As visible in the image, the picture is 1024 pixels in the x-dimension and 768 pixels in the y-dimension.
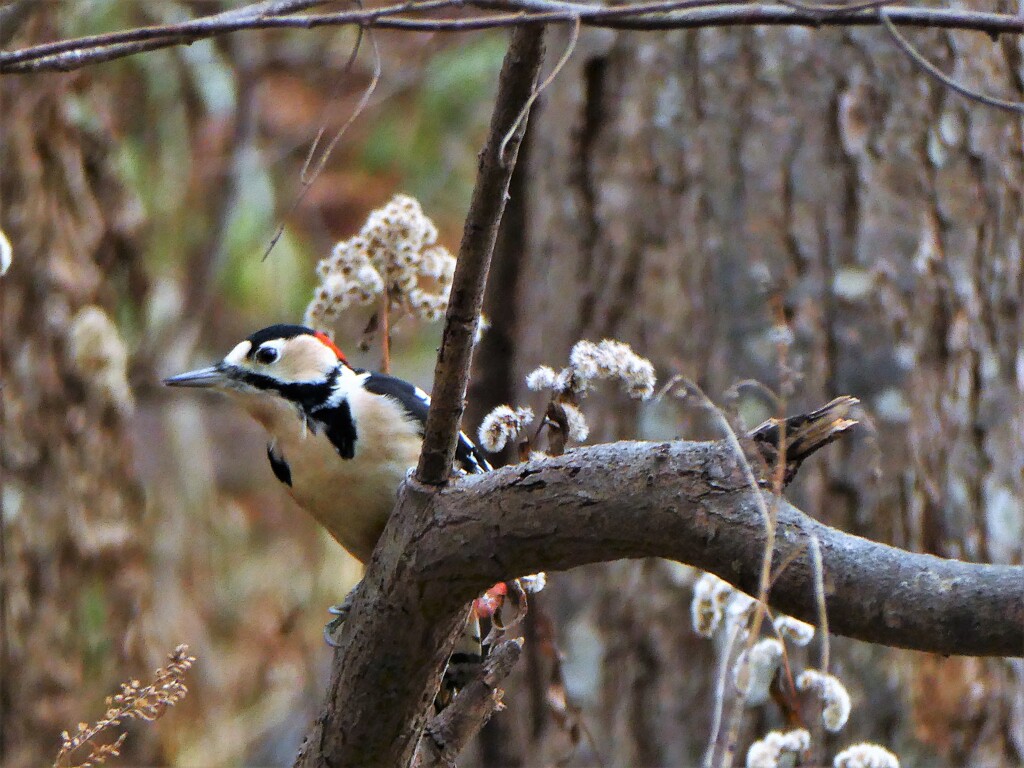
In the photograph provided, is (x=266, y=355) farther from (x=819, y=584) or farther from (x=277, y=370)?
(x=819, y=584)

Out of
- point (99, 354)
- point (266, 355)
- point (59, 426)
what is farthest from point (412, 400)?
point (59, 426)

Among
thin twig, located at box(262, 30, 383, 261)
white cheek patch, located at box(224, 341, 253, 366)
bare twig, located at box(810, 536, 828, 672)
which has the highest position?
thin twig, located at box(262, 30, 383, 261)

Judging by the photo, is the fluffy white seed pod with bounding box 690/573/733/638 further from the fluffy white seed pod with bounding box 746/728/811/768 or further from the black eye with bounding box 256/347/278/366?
the black eye with bounding box 256/347/278/366

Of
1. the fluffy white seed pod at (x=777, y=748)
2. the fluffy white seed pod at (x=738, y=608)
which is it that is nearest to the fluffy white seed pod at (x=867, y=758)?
the fluffy white seed pod at (x=777, y=748)

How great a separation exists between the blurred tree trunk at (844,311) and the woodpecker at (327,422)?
3.26 ft

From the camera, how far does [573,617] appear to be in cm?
349

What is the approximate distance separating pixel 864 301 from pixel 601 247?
0.71 meters

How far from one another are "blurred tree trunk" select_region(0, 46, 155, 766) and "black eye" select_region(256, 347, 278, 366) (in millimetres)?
1723

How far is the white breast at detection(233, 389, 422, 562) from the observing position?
235 centimetres

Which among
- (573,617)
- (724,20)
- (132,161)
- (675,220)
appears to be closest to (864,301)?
(675,220)

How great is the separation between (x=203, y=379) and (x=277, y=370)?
5.7 inches

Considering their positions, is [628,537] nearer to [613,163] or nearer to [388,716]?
[388,716]

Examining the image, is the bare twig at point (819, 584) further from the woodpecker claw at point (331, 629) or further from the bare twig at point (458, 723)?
the woodpecker claw at point (331, 629)

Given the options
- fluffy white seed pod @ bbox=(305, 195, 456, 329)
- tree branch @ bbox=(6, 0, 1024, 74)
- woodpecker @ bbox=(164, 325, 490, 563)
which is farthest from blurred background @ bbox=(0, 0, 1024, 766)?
tree branch @ bbox=(6, 0, 1024, 74)
